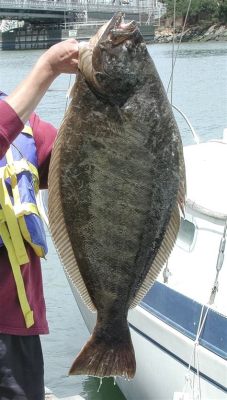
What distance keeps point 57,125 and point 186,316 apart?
43.7ft

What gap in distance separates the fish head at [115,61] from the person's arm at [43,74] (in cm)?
20

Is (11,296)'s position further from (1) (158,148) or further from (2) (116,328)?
(1) (158,148)

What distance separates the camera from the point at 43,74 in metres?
2.59

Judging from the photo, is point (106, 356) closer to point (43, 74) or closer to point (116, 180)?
Answer: point (116, 180)

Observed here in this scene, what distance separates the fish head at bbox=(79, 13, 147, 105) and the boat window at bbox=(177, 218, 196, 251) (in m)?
3.33

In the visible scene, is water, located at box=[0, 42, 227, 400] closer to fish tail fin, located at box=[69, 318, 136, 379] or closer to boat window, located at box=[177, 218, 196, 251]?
fish tail fin, located at box=[69, 318, 136, 379]

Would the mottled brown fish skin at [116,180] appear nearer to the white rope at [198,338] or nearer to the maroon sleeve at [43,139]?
the maroon sleeve at [43,139]

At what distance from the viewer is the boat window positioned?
220 inches

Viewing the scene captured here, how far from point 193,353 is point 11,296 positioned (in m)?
2.65

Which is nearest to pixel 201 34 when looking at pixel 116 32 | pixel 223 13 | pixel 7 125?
pixel 223 13

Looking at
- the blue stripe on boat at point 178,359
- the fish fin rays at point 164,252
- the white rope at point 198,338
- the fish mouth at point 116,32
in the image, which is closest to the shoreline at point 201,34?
the blue stripe on boat at point 178,359

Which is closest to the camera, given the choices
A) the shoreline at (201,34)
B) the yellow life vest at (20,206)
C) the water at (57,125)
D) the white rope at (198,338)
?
the yellow life vest at (20,206)

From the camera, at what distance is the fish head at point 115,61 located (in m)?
2.29

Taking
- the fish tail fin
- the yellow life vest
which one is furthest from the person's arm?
the fish tail fin
